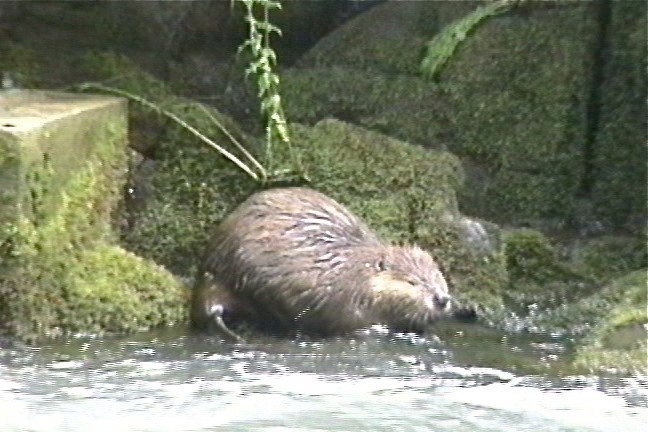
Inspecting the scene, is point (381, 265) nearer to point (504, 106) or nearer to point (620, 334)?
point (620, 334)

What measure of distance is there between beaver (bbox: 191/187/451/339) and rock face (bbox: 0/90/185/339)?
0.77ft

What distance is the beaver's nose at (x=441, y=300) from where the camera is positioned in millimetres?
4336

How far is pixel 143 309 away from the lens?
4.39 meters

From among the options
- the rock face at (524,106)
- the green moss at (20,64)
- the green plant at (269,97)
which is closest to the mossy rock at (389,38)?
the rock face at (524,106)

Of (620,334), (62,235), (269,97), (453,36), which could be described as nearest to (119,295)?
(62,235)

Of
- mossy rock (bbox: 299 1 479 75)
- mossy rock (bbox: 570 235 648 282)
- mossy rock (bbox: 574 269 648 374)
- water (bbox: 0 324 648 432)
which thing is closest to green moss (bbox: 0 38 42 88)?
mossy rock (bbox: 299 1 479 75)

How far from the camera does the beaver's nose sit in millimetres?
4336

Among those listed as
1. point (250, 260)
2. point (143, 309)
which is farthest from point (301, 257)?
point (143, 309)

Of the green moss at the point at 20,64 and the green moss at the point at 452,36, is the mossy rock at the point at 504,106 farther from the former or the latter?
the green moss at the point at 20,64

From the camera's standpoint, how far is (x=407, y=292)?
4309mm

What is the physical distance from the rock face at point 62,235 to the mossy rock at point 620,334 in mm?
1491

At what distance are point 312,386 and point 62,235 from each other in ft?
4.06

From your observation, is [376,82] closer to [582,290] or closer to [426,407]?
[582,290]

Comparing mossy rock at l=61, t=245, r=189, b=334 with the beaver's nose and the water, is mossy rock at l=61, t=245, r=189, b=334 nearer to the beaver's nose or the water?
the water
